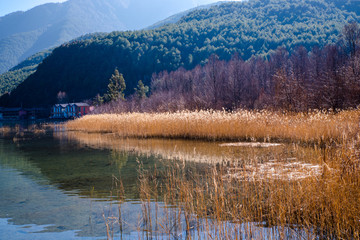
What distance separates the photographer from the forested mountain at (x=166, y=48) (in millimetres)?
108188

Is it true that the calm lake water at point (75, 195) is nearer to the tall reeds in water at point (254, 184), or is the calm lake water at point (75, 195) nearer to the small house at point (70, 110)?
the tall reeds in water at point (254, 184)

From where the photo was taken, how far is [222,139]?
16.6 m

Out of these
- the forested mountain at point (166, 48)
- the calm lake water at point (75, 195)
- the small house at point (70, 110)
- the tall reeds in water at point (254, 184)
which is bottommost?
the calm lake water at point (75, 195)

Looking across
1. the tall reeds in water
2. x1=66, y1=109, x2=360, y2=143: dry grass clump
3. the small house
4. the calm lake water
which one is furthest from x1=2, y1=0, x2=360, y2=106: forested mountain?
the calm lake water

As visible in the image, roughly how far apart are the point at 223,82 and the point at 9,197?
48.4 meters

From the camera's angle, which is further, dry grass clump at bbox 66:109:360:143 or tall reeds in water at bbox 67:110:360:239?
dry grass clump at bbox 66:109:360:143

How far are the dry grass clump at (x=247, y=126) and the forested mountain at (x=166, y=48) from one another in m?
86.7

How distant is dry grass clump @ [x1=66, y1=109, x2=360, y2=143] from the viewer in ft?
41.6

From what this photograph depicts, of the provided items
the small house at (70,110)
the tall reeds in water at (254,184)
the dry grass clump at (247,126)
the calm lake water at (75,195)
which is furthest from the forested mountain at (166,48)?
the calm lake water at (75,195)

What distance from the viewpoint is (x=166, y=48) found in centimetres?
11481

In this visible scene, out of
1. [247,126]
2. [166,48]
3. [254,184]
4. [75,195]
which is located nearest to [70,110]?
[166,48]

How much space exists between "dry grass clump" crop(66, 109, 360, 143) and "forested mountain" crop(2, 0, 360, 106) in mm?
86709

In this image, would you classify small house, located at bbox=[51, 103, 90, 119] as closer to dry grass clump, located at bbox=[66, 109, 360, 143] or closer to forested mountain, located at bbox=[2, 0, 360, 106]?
forested mountain, located at bbox=[2, 0, 360, 106]

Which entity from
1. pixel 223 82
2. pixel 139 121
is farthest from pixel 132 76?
pixel 139 121
